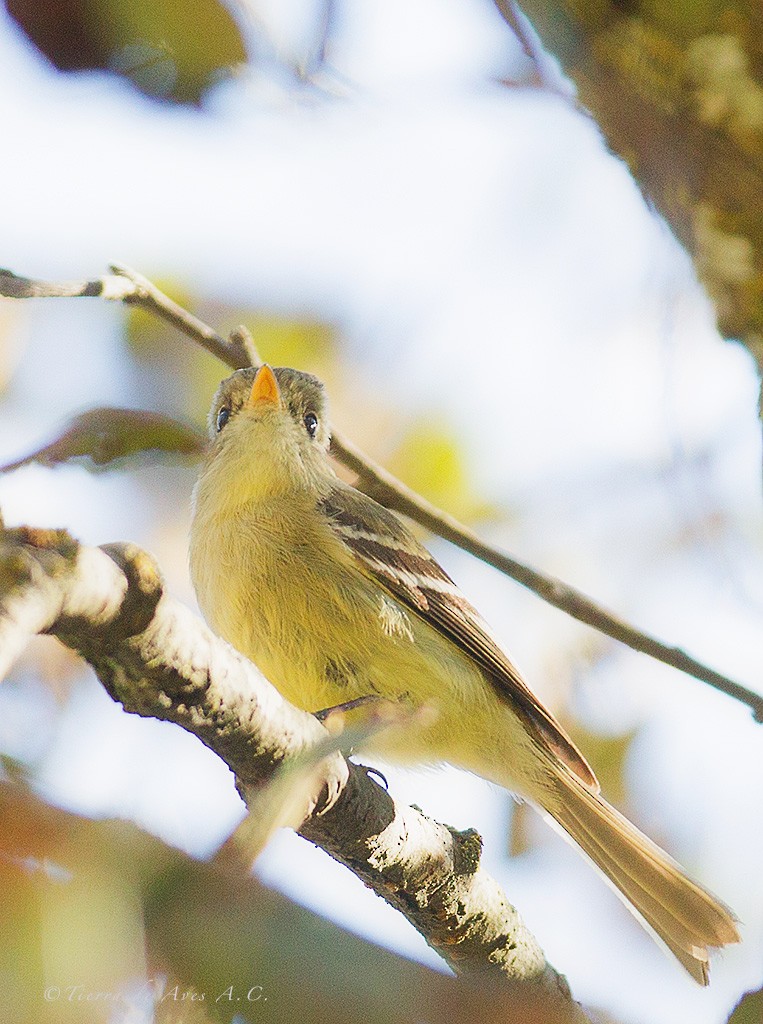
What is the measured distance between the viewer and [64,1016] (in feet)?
2.18


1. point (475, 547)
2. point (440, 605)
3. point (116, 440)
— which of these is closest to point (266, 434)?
point (440, 605)

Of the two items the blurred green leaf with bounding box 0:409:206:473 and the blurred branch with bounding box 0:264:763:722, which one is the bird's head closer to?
the blurred branch with bounding box 0:264:763:722

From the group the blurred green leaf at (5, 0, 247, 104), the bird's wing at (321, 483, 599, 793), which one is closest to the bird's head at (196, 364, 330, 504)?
the bird's wing at (321, 483, 599, 793)

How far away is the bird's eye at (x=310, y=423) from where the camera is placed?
→ 391 cm

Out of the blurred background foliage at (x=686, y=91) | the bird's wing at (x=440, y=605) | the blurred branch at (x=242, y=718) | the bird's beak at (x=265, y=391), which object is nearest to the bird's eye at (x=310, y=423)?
the bird's beak at (x=265, y=391)

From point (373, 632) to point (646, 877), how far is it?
117 centimetres

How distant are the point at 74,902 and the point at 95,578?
648 mm

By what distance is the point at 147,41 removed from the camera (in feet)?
5.59

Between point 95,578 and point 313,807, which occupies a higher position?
point 95,578

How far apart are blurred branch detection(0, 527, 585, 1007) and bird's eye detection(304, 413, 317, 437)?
1.69 m

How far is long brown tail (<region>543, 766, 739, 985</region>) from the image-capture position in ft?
10.7

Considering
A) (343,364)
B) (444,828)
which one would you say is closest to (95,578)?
(444,828)

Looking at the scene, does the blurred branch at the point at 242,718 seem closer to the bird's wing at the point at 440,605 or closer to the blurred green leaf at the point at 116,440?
the blurred green leaf at the point at 116,440

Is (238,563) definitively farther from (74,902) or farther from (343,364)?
(74,902)
